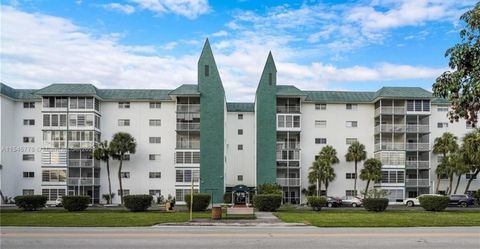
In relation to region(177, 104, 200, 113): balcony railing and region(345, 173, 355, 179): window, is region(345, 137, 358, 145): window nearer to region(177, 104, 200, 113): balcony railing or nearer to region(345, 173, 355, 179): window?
region(345, 173, 355, 179): window

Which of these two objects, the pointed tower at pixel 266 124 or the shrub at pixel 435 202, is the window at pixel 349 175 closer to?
the pointed tower at pixel 266 124

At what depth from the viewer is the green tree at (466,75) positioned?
30.1ft

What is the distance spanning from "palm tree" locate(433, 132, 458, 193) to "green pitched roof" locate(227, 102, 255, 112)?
23659mm

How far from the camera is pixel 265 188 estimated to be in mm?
56125

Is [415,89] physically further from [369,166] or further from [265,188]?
[265,188]

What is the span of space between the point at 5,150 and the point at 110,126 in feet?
41.4

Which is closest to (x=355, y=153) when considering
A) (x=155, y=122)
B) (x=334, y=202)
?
(x=334, y=202)

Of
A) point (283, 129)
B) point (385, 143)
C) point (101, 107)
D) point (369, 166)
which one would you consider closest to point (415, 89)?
point (385, 143)

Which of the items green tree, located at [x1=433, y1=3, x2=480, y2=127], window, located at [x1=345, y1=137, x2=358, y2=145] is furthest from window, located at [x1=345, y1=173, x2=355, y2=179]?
green tree, located at [x1=433, y1=3, x2=480, y2=127]

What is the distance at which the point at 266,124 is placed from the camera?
6141cm

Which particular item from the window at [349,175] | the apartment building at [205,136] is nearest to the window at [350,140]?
the apartment building at [205,136]

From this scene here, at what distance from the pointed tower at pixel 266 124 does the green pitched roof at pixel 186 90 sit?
779 centimetres

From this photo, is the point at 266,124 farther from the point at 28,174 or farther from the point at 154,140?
the point at 28,174

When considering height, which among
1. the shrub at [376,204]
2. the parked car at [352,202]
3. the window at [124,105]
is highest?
the window at [124,105]
